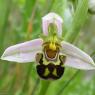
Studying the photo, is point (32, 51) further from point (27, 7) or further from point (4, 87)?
point (4, 87)

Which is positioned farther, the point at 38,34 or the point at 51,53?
the point at 38,34

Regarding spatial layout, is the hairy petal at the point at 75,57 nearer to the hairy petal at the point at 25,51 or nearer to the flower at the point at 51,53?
the flower at the point at 51,53

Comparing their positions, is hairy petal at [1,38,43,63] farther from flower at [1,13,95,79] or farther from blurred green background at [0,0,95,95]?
blurred green background at [0,0,95,95]

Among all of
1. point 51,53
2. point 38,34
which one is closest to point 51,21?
point 51,53

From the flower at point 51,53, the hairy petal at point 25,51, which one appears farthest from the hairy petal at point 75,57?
the hairy petal at point 25,51

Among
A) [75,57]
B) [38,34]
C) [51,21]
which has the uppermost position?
[51,21]

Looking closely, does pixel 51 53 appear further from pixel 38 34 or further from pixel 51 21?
pixel 38 34

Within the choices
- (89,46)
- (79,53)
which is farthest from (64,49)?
(89,46)
